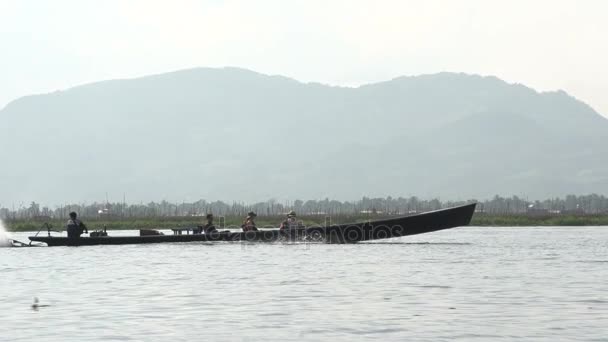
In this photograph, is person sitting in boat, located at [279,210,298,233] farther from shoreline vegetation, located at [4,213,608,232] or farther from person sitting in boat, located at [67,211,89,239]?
shoreline vegetation, located at [4,213,608,232]

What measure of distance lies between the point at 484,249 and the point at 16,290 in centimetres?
2161

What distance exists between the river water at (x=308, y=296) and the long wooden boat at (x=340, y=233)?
2.75ft

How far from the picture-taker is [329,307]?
20.9 metres

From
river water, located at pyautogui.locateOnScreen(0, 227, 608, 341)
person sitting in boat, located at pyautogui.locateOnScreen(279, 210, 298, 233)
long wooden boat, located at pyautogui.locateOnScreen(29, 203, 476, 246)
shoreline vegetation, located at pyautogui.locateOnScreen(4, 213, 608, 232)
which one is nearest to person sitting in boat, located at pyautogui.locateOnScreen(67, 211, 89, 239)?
long wooden boat, located at pyautogui.locateOnScreen(29, 203, 476, 246)

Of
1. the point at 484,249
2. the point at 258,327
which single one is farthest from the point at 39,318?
the point at 484,249

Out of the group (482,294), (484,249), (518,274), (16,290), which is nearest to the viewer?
(482,294)

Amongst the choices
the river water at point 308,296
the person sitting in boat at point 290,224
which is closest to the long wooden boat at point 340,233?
the person sitting in boat at point 290,224

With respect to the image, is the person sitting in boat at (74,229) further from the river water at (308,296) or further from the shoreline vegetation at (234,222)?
the shoreline vegetation at (234,222)

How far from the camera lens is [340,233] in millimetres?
42062

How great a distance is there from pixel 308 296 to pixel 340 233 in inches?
744

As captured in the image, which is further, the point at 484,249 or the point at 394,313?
the point at 484,249

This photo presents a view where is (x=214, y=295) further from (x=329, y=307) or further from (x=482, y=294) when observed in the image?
(x=482, y=294)

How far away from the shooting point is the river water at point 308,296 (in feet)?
57.8

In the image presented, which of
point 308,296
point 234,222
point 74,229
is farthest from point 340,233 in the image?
point 234,222
